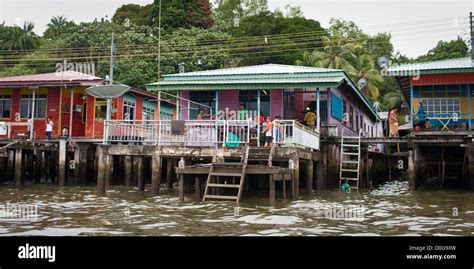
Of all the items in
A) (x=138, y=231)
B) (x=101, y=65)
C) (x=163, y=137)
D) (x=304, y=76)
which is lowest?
(x=138, y=231)

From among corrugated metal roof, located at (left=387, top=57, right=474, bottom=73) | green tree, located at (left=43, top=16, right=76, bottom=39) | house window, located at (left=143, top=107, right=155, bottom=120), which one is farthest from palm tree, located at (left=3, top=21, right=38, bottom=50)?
corrugated metal roof, located at (left=387, top=57, right=474, bottom=73)

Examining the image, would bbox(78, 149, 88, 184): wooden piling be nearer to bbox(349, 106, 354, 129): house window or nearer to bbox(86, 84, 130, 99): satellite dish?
bbox(86, 84, 130, 99): satellite dish

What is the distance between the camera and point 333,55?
4684 centimetres

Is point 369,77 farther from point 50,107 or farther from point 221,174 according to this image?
point 221,174

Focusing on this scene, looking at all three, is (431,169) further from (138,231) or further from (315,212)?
(138,231)

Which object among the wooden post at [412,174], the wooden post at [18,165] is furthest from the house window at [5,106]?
the wooden post at [412,174]

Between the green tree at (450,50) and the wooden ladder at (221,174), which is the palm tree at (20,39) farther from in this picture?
the wooden ladder at (221,174)

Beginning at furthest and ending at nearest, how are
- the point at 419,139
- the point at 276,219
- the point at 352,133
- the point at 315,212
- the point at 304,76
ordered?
the point at 352,133 → the point at 304,76 → the point at 419,139 → the point at 315,212 → the point at 276,219

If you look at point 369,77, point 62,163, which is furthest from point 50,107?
point 369,77

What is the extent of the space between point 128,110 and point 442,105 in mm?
16766

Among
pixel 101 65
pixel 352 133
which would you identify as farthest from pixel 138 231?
pixel 101 65

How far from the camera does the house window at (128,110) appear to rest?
27939 millimetres
